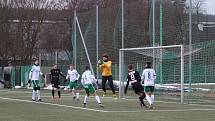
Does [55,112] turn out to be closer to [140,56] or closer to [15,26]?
[140,56]

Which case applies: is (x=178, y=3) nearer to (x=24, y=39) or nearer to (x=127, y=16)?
(x=127, y=16)

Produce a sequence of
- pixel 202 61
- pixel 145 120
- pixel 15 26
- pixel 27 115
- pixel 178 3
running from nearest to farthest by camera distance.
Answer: pixel 145 120
pixel 27 115
pixel 202 61
pixel 178 3
pixel 15 26

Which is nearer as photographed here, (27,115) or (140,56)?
(27,115)

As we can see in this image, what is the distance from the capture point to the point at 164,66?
105 feet

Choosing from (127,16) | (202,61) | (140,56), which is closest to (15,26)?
(127,16)

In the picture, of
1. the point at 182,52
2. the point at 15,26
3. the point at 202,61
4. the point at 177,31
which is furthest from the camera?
the point at 15,26

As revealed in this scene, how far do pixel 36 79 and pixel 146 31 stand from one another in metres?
9.57

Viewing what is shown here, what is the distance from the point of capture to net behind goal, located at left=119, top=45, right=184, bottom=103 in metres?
30.0

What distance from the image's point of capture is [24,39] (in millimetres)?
64125

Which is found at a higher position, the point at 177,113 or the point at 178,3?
the point at 178,3

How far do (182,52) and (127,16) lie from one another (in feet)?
37.3

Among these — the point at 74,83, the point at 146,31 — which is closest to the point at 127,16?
the point at 146,31

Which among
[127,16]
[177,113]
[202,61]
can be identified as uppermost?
[127,16]

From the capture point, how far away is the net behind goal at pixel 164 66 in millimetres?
29987
